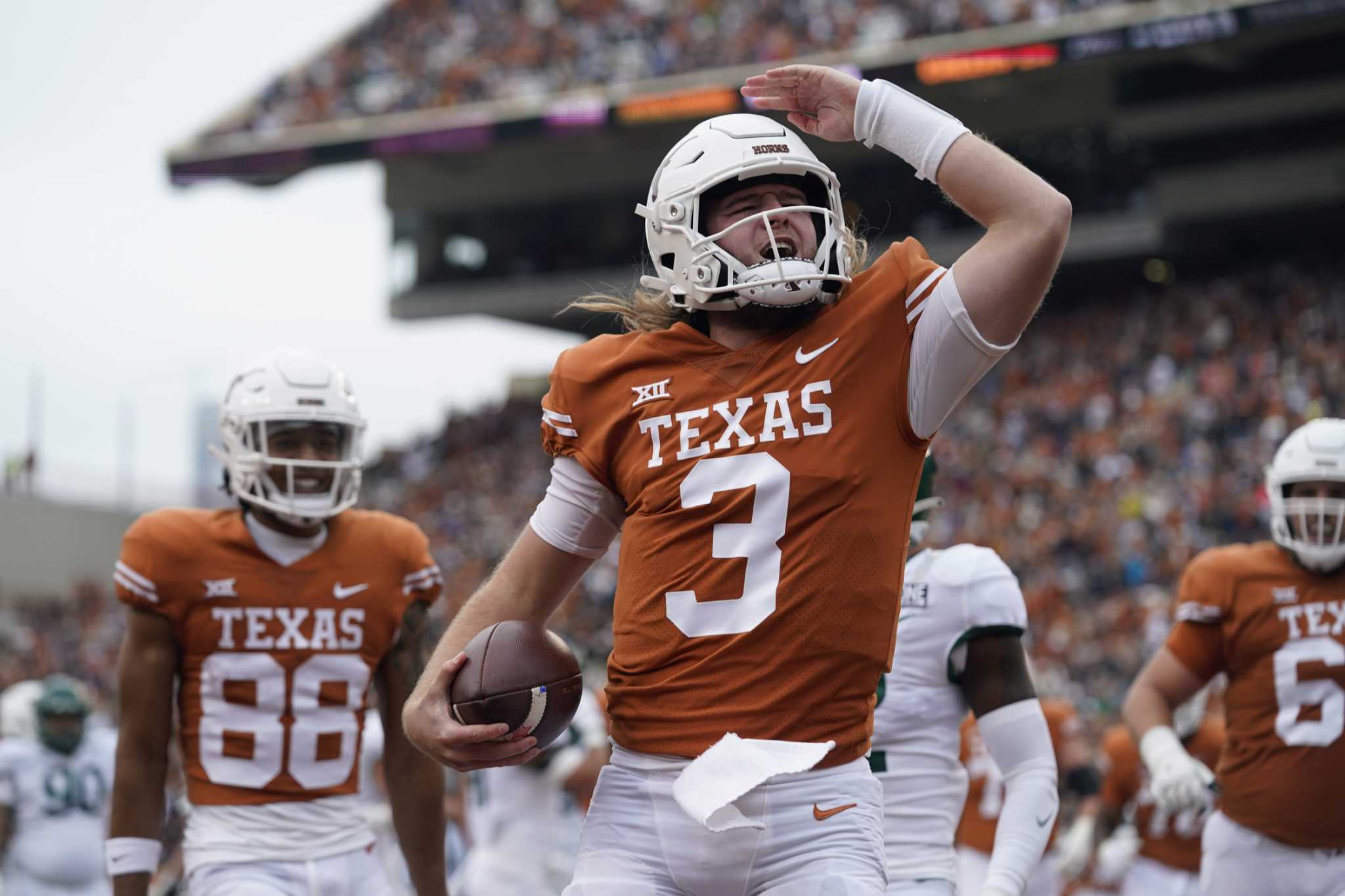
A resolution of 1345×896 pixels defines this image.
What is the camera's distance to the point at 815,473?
2879mm

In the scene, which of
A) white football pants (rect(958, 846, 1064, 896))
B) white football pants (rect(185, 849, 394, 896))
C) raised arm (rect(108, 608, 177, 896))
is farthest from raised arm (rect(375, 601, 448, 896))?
white football pants (rect(958, 846, 1064, 896))

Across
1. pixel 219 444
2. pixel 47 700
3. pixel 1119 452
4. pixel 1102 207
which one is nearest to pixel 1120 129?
pixel 1102 207

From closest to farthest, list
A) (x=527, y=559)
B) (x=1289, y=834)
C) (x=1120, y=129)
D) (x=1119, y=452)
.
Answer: (x=527, y=559) < (x=1289, y=834) < (x=1119, y=452) < (x=1120, y=129)

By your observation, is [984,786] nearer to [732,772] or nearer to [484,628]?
[484,628]

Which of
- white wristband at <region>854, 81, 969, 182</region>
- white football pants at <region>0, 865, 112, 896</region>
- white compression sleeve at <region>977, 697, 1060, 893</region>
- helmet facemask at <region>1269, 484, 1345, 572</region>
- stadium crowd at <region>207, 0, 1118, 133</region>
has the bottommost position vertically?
white football pants at <region>0, 865, 112, 896</region>

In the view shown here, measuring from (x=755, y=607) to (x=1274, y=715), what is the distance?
8.57ft

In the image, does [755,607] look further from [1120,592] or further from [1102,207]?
[1102,207]

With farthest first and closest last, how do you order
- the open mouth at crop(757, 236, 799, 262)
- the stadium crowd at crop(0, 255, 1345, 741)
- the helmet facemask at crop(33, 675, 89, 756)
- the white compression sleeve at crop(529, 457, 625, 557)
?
the stadium crowd at crop(0, 255, 1345, 741) < the helmet facemask at crop(33, 675, 89, 756) < the white compression sleeve at crop(529, 457, 625, 557) < the open mouth at crop(757, 236, 799, 262)

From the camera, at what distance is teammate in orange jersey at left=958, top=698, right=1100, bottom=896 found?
748 cm

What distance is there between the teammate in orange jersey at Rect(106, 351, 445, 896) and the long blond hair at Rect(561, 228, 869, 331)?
1403 mm

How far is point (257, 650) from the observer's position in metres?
4.38

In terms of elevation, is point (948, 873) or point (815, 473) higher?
point (815, 473)

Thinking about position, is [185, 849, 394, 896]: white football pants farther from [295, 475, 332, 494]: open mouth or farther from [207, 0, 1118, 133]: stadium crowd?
[207, 0, 1118, 133]: stadium crowd

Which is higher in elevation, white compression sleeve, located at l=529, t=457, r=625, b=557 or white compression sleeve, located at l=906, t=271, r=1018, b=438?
white compression sleeve, located at l=906, t=271, r=1018, b=438
